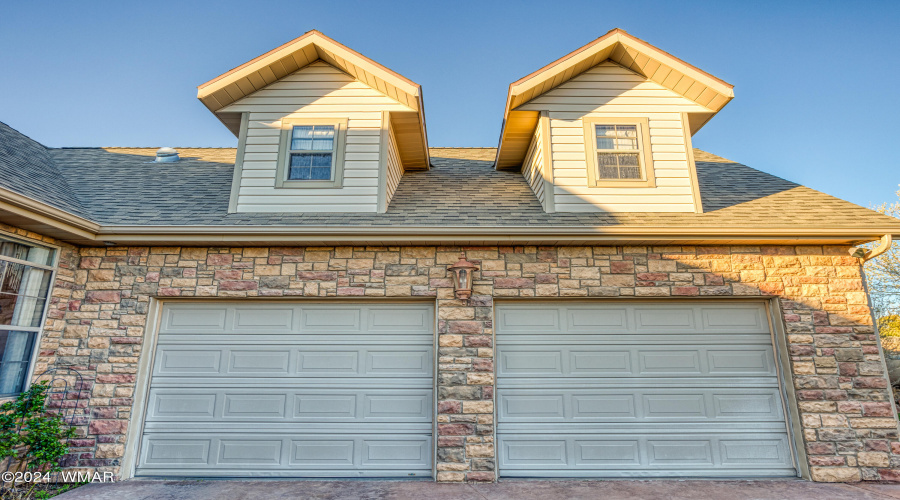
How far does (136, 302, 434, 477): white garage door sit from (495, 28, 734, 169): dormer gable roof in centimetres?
340

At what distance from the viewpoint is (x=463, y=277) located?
4918mm

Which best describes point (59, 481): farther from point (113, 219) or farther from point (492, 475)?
point (492, 475)

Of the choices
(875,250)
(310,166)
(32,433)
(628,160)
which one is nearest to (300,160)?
(310,166)

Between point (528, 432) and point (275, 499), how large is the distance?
110 inches

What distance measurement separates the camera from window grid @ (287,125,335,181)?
591 centimetres

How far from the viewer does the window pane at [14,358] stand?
14.6 ft

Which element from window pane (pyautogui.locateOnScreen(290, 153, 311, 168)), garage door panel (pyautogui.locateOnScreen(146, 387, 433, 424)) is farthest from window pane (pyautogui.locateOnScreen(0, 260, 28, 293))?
window pane (pyautogui.locateOnScreen(290, 153, 311, 168))

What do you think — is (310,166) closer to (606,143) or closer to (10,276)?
(10,276)

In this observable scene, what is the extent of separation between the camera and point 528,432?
16.1 feet

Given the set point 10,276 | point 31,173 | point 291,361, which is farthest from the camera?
point 31,173

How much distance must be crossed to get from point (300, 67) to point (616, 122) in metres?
4.78

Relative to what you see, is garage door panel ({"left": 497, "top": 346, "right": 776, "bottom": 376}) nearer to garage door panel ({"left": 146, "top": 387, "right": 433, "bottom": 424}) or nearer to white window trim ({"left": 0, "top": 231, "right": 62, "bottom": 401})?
garage door panel ({"left": 146, "top": 387, "right": 433, "bottom": 424})

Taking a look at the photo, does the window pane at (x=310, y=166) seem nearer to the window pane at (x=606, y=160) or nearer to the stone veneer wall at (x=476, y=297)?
the stone veneer wall at (x=476, y=297)

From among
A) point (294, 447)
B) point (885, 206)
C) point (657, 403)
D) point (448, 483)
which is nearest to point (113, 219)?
point (294, 447)
